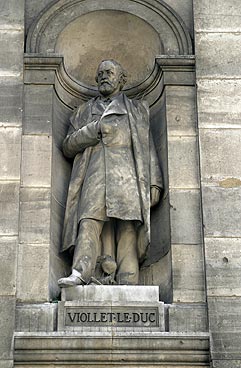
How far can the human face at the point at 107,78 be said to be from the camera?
52.0ft

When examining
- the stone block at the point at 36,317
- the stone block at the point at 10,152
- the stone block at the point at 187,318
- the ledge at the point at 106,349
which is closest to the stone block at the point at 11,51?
the stone block at the point at 10,152

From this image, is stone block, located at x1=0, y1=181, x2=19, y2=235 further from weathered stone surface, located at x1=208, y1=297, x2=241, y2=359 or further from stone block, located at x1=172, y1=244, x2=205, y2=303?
weathered stone surface, located at x1=208, y1=297, x2=241, y2=359

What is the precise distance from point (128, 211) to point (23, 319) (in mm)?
2052

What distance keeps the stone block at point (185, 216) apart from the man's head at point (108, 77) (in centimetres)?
189

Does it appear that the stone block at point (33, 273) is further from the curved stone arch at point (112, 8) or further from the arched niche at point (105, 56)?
the curved stone arch at point (112, 8)

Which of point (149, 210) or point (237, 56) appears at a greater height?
point (237, 56)

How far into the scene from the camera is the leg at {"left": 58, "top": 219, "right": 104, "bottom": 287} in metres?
14.5

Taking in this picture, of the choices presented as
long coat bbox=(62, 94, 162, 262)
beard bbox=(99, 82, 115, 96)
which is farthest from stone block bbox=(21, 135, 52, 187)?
beard bbox=(99, 82, 115, 96)

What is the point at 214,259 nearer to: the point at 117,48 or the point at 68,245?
the point at 68,245

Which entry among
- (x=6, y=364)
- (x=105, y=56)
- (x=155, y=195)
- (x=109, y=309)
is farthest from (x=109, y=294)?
(x=105, y=56)

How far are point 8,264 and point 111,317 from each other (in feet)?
4.86

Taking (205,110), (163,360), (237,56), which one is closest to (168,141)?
(205,110)

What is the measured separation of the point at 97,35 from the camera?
55.2 feet

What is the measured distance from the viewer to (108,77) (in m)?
15.9
